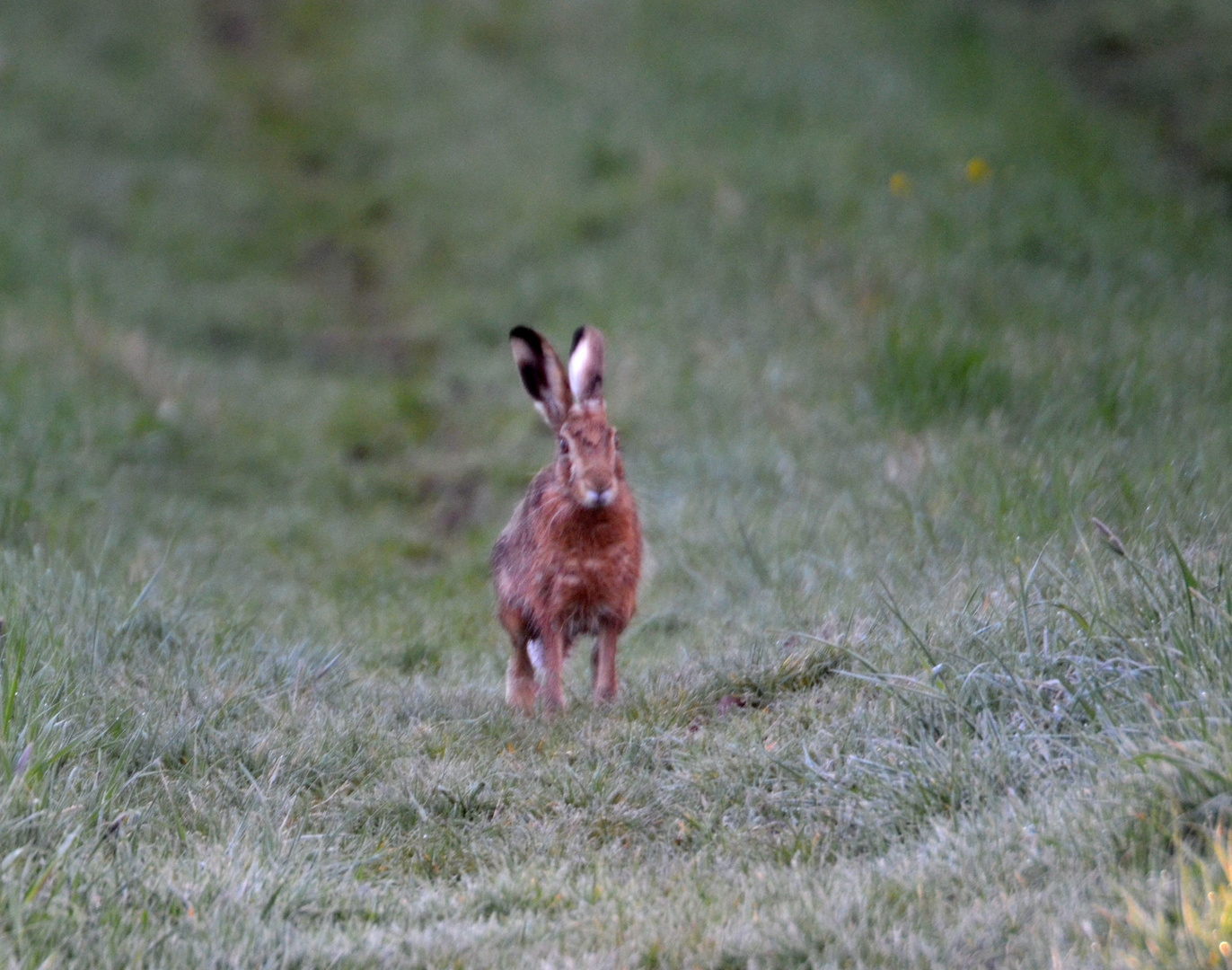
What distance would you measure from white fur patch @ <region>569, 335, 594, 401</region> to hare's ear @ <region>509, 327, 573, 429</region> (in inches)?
1.3

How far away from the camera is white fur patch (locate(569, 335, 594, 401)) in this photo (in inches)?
178

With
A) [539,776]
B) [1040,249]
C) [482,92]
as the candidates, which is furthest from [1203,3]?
[539,776]

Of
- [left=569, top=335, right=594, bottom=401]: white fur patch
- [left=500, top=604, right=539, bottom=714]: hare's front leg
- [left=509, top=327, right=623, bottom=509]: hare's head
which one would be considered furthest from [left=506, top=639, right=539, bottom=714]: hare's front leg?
[left=569, top=335, right=594, bottom=401]: white fur patch

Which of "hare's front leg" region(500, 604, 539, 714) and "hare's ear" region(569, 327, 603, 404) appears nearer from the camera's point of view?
"hare's ear" region(569, 327, 603, 404)

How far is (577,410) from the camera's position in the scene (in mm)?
4480

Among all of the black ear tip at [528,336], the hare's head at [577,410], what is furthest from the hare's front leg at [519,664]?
the black ear tip at [528,336]

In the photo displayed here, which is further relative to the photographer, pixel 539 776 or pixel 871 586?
pixel 871 586

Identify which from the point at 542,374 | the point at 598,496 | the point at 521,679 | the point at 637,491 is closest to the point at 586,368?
the point at 542,374

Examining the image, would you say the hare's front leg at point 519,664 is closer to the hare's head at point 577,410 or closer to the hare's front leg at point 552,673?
the hare's front leg at point 552,673

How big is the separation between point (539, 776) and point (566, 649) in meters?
1.08

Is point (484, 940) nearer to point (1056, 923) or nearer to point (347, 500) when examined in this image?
point (1056, 923)

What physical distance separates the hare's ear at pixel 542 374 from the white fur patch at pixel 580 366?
32mm

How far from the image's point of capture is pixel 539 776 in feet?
12.5

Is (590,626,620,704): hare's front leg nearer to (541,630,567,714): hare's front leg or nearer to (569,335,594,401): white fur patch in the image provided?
(541,630,567,714): hare's front leg
